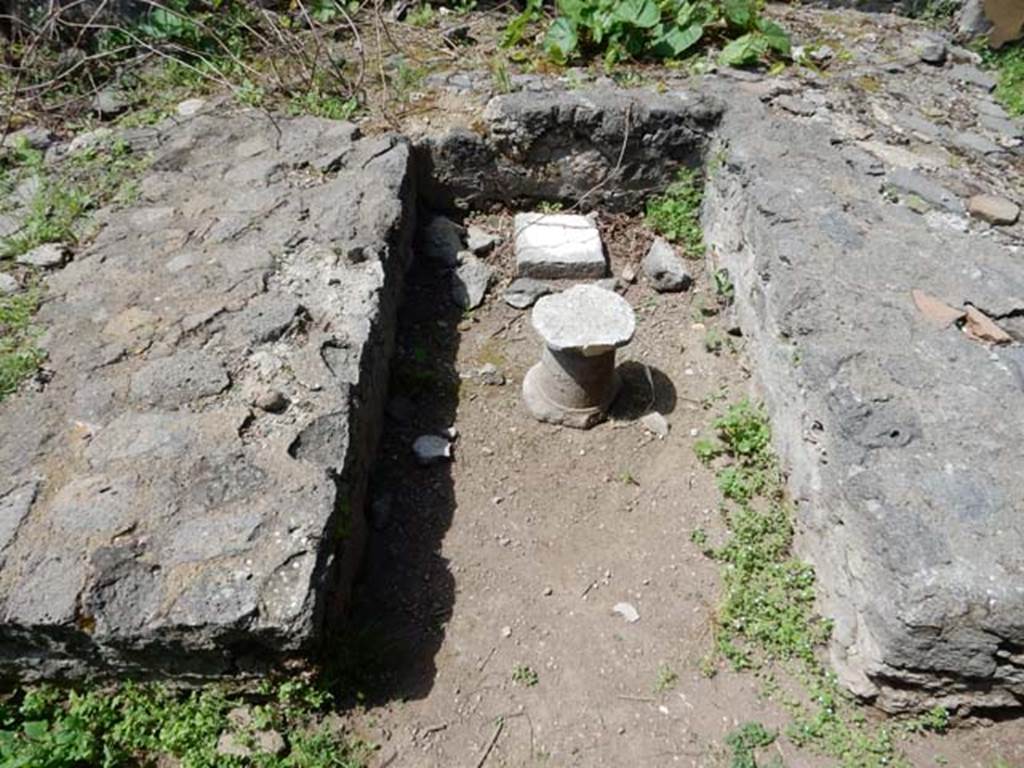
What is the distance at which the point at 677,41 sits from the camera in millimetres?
4809

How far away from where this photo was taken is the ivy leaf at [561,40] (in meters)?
4.74

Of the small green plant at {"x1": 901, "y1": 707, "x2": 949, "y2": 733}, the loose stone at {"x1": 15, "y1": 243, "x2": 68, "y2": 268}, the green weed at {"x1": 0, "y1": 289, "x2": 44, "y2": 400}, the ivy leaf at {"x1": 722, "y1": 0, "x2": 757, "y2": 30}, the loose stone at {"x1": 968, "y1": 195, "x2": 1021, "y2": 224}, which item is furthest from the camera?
the ivy leaf at {"x1": 722, "y1": 0, "x2": 757, "y2": 30}

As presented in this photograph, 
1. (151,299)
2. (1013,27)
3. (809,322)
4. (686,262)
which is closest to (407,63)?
(686,262)

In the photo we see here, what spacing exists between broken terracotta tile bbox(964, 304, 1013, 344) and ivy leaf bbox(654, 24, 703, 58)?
2751 millimetres

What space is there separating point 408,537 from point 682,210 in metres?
2.57

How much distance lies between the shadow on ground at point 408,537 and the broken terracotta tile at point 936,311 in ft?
6.55

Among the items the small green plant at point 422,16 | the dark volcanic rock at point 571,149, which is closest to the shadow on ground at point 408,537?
Answer: the dark volcanic rock at point 571,149

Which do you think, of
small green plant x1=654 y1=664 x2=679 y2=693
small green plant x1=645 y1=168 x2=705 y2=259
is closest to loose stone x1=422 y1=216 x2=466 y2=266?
small green plant x1=645 y1=168 x2=705 y2=259

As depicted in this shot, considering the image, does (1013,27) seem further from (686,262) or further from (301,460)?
(301,460)

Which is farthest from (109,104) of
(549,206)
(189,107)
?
(549,206)

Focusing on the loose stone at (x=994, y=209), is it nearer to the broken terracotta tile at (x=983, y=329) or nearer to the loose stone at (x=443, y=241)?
the broken terracotta tile at (x=983, y=329)

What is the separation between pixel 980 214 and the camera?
137 inches

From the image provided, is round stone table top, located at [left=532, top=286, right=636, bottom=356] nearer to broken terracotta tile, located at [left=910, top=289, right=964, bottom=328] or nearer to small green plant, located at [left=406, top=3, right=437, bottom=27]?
broken terracotta tile, located at [left=910, top=289, right=964, bottom=328]

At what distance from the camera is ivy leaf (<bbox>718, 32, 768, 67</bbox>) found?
4707 mm
